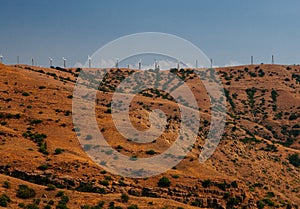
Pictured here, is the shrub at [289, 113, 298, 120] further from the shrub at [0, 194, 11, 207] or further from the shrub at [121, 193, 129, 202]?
the shrub at [0, 194, 11, 207]

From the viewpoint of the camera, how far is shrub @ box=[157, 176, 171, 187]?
176 ft

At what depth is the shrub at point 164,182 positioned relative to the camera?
53.6 meters

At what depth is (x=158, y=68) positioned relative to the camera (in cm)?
15900

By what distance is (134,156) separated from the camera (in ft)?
196

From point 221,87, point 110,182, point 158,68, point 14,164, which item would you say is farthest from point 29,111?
point 158,68

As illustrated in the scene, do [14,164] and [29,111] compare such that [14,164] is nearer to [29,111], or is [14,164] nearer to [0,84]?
[29,111]

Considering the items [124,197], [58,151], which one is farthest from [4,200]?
[58,151]

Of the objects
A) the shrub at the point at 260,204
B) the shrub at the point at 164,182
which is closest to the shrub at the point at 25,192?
the shrub at the point at 164,182

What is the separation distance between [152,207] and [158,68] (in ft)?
373

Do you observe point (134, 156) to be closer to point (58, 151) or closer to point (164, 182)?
point (164, 182)

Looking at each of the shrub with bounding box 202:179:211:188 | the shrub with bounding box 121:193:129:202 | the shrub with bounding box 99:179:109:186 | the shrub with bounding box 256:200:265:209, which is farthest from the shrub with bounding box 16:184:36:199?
the shrub with bounding box 256:200:265:209

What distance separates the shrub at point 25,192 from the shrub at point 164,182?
13.8 meters

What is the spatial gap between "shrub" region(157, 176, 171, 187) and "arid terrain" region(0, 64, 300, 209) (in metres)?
0.11

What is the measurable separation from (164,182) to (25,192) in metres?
15.1
